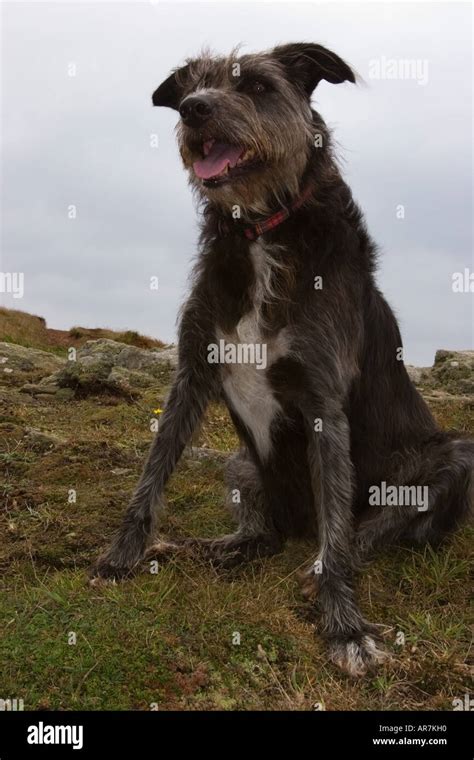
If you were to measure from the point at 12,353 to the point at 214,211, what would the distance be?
32.5ft

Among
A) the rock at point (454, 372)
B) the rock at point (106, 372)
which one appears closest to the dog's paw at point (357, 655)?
the rock at point (106, 372)

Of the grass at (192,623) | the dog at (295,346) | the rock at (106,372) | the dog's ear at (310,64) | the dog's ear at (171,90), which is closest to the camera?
the grass at (192,623)

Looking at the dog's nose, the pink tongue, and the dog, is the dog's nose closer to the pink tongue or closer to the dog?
the dog

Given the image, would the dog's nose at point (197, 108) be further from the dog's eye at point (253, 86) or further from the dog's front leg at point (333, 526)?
the dog's front leg at point (333, 526)

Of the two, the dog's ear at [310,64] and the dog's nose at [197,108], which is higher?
the dog's ear at [310,64]

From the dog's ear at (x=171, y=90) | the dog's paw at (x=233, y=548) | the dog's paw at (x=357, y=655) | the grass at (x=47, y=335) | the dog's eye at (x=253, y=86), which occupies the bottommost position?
the dog's paw at (x=357, y=655)

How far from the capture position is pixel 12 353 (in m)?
14.4

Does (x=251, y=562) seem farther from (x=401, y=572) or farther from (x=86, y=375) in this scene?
(x=86, y=375)

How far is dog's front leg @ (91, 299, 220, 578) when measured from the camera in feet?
17.3

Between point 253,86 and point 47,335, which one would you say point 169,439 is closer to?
point 253,86

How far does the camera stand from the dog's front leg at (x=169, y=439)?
17.3 feet

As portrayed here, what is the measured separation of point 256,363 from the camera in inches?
204

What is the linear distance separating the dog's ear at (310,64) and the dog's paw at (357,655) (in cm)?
348

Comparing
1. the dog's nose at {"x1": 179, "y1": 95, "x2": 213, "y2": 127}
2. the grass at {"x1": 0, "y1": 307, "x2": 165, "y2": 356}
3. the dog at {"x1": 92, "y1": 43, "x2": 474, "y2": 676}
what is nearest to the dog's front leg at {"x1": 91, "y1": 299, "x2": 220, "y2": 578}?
the dog at {"x1": 92, "y1": 43, "x2": 474, "y2": 676}
